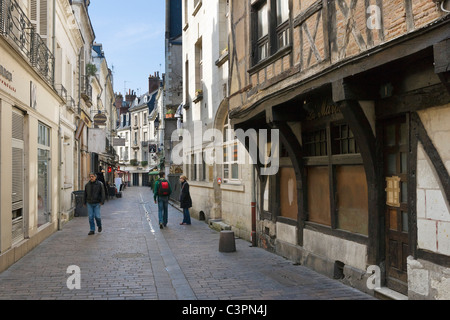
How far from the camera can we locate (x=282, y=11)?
338 inches

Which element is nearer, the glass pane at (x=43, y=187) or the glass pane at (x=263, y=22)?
the glass pane at (x=263, y=22)

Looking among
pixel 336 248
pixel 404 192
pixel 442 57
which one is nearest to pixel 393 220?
pixel 404 192

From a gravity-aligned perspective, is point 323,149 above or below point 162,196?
above

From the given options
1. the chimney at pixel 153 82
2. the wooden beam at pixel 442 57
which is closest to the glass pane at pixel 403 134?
the wooden beam at pixel 442 57

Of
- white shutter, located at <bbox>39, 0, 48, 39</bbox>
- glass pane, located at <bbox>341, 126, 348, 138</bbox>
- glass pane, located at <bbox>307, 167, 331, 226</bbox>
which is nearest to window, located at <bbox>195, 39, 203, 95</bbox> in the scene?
white shutter, located at <bbox>39, 0, 48, 39</bbox>

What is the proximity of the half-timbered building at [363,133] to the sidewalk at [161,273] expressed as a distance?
582 mm

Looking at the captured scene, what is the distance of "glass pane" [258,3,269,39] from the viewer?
9.39 metres

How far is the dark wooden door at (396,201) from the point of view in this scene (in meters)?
5.60

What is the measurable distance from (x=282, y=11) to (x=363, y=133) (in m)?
3.64

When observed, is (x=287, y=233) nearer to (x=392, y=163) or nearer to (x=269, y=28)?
(x=392, y=163)

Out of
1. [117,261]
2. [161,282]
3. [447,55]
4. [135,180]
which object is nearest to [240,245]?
[117,261]

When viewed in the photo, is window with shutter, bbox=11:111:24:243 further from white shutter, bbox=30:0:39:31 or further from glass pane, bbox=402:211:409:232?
glass pane, bbox=402:211:409:232

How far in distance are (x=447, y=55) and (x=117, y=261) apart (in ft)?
21.7

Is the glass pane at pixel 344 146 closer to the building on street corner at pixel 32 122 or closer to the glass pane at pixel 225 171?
the building on street corner at pixel 32 122
